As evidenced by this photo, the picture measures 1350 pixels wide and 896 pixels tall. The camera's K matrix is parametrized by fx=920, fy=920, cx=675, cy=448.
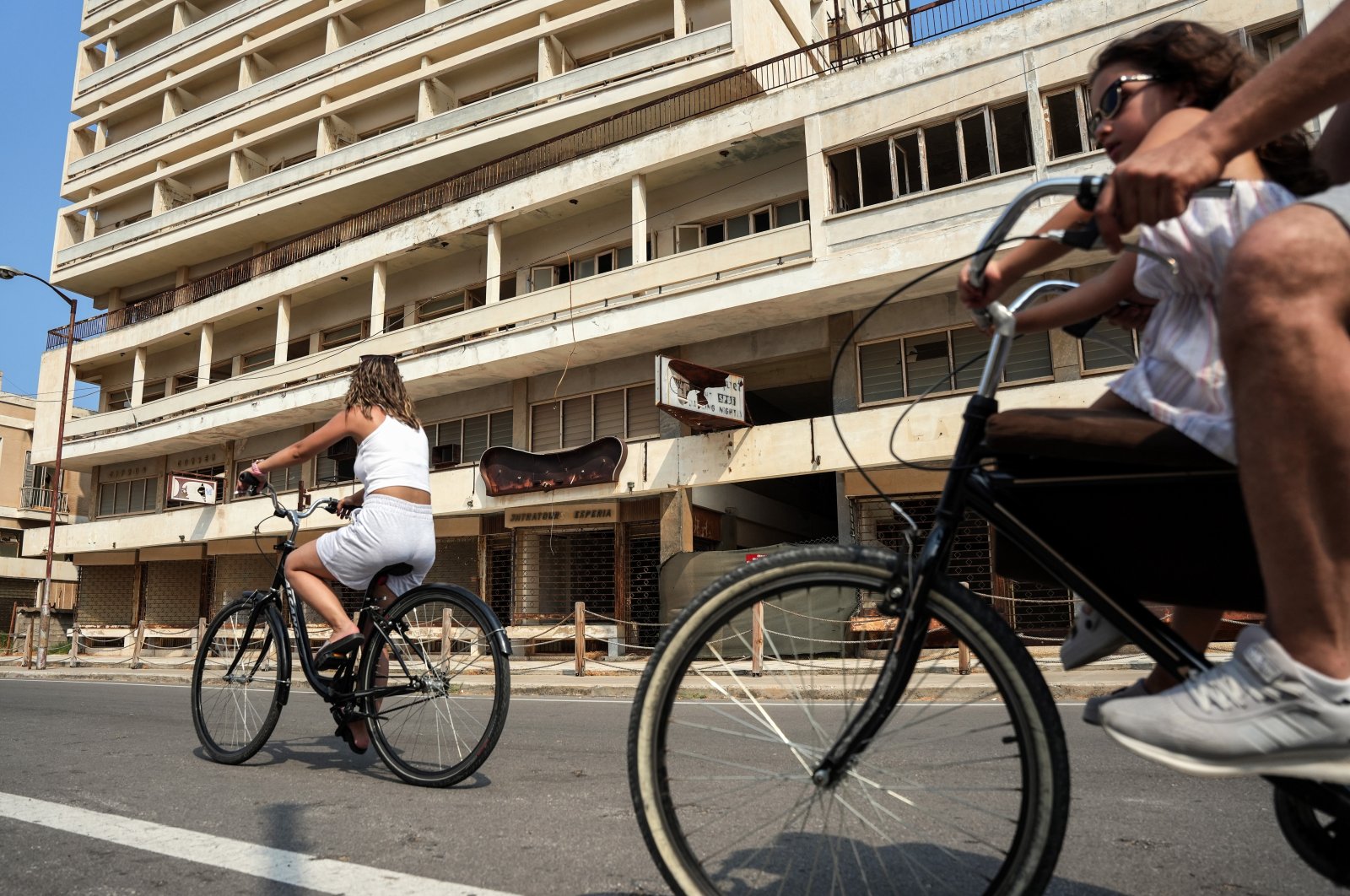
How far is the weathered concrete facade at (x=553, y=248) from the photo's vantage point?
1639 cm

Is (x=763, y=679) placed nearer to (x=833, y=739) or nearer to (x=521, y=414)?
(x=833, y=739)

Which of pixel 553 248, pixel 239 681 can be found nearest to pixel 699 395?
pixel 553 248

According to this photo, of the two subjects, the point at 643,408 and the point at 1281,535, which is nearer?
the point at 1281,535

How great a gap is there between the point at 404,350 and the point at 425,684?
20.7 m

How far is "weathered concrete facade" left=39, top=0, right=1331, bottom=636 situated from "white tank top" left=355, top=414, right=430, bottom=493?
859 cm

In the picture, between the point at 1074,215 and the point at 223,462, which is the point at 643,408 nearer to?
the point at 223,462

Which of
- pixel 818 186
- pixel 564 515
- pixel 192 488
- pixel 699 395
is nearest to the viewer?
pixel 699 395

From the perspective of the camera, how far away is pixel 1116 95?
181cm

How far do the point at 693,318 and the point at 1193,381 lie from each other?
664 inches

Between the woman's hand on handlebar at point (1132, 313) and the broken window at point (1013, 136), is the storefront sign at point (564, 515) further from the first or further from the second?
the woman's hand on handlebar at point (1132, 313)

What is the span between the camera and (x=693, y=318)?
59.9ft

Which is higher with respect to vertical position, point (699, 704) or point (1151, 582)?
point (1151, 582)

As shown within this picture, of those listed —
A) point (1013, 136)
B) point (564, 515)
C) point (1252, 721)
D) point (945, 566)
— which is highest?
point (1013, 136)

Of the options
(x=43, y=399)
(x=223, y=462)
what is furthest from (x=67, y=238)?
(x=223, y=462)
